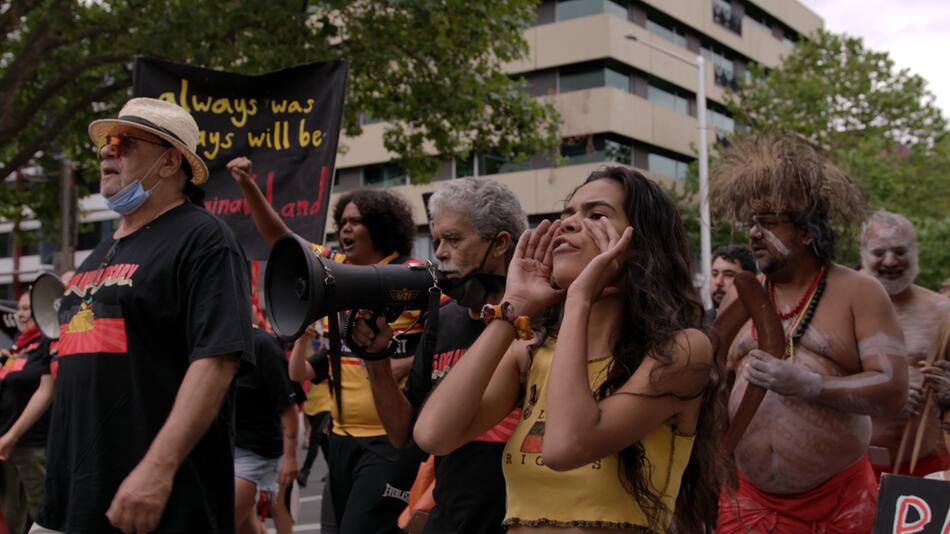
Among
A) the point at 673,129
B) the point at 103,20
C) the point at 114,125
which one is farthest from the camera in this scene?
the point at 673,129

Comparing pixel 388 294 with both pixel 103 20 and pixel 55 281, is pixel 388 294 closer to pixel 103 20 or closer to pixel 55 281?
pixel 55 281

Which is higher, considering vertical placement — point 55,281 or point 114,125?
point 114,125

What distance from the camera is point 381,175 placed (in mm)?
37656

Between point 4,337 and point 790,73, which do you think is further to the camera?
point 790,73

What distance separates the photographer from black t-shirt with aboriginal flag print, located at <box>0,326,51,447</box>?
743 cm

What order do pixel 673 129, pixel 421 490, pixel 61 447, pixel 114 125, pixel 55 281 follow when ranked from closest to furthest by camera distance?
1. pixel 61 447
2. pixel 114 125
3. pixel 421 490
4. pixel 55 281
5. pixel 673 129

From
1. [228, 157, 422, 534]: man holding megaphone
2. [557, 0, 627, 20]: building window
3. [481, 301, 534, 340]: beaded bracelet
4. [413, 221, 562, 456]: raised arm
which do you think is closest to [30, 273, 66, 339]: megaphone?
[228, 157, 422, 534]: man holding megaphone

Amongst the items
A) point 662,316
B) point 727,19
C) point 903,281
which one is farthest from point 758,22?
point 662,316

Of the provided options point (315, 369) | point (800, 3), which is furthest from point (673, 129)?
point (315, 369)

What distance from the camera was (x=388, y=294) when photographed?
9.48 feet

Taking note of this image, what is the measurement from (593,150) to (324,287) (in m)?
32.5

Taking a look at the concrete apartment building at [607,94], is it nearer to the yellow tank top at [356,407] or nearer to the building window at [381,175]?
the building window at [381,175]

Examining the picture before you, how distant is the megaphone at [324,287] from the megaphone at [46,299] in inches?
155

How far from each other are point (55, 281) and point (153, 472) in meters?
3.93
